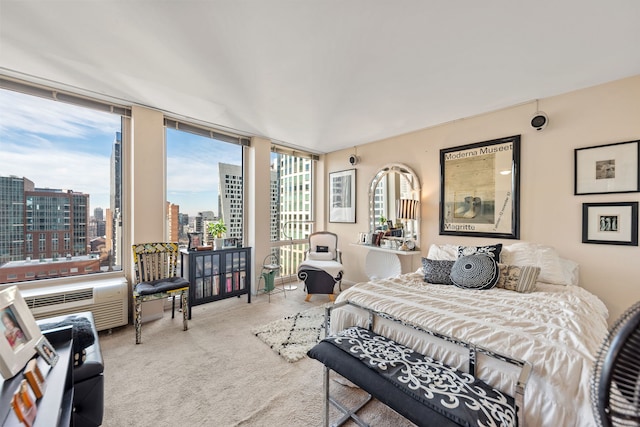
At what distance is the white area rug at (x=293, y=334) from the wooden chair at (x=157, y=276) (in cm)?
95

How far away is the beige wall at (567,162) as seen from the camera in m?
2.22

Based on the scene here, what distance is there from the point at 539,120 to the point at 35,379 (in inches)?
158

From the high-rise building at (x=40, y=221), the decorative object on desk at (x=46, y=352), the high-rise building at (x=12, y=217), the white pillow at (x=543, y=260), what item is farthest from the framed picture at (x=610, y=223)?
the high-rise building at (x=12, y=217)

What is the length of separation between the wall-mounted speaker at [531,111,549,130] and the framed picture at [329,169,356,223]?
8.19 ft

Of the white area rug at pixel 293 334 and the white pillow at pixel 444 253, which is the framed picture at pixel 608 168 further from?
the white area rug at pixel 293 334

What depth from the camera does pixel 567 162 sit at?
2490 millimetres

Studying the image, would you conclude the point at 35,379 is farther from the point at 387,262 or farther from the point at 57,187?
the point at 387,262

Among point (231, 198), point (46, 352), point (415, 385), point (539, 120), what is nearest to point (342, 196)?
point (231, 198)

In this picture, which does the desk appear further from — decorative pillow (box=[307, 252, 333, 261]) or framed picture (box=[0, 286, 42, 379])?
framed picture (box=[0, 286, 42, 379])

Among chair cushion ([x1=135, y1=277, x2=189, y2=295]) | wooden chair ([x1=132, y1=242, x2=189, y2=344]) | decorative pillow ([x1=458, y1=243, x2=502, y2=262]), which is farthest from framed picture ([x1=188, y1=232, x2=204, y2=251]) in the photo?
decorative pillow ([x1=458, y1=243, x2=502, y2=262])

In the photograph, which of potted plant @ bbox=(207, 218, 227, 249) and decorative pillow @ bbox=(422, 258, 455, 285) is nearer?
decorative pillow @ bbox=(422, 258, 455, 285)

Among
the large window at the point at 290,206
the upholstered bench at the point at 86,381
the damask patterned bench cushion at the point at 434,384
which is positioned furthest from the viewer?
the large window at the point at 290,206

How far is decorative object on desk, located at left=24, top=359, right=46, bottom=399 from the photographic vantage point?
85cm

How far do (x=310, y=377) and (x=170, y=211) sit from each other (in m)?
2.73
